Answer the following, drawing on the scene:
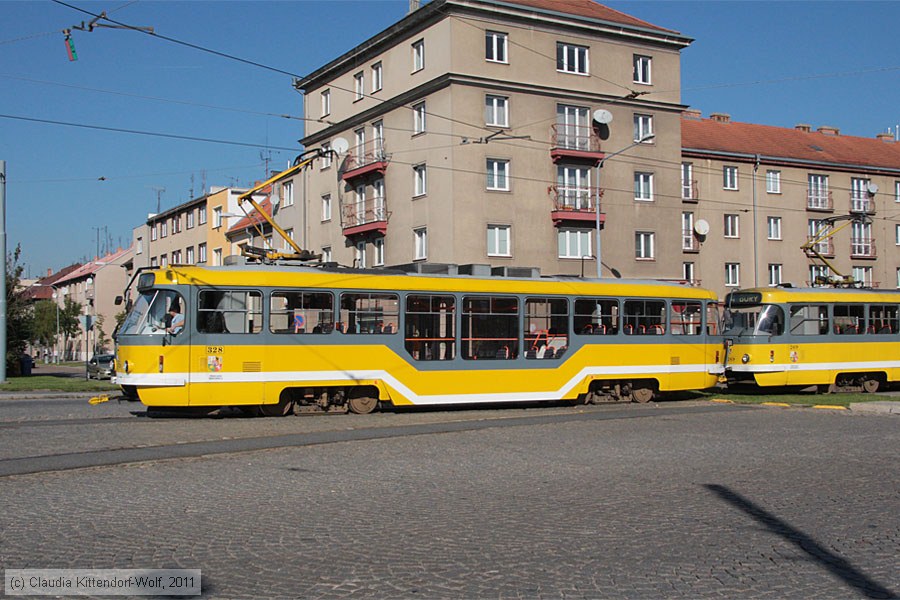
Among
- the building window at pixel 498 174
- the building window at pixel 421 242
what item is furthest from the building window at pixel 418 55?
the building window at pixel 421 242

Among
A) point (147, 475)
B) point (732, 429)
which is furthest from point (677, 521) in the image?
point (732, 429)

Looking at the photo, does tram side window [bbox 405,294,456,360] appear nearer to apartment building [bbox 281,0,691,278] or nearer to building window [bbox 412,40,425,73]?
apartment building [bbox 281,0,691,278]

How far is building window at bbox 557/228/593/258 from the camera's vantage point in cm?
4094

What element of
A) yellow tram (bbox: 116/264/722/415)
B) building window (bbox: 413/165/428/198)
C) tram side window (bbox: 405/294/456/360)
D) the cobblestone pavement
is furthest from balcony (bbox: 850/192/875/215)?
the cobblestone pavement

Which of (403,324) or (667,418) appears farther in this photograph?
(403,324)

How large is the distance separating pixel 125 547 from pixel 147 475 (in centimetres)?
380

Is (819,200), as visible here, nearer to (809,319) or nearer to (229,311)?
(809,319)

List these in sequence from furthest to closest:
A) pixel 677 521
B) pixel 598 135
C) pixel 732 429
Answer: pixel 598 135 → pixel 732 429 → pixel 677 521

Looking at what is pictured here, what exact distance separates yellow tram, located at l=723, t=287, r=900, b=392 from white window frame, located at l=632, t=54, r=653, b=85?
1853 centimetres

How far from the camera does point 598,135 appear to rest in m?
41.9

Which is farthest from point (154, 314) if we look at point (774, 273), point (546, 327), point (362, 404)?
point (774, 273)

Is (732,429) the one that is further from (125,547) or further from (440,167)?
(440,167)

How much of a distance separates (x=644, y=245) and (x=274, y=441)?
3158 cm

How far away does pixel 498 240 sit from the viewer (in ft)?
129
